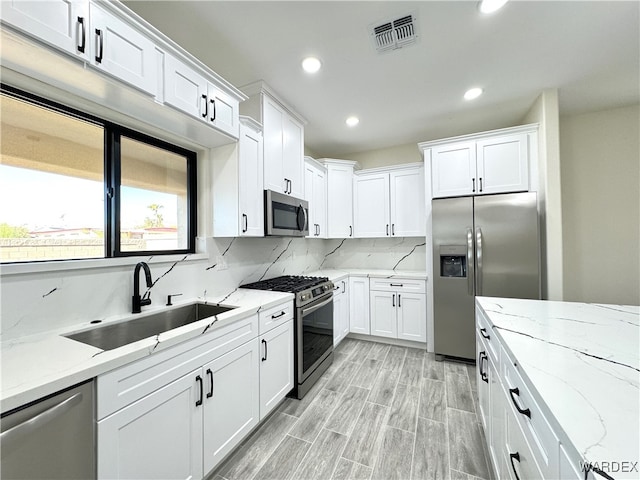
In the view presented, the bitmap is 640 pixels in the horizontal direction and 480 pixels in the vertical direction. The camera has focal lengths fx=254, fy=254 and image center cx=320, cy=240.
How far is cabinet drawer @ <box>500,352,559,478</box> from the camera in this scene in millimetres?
684

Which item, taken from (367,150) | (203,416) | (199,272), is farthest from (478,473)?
(367,150)

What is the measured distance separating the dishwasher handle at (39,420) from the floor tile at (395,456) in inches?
61.4

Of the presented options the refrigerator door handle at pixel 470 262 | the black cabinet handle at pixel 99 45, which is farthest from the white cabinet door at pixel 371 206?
the black cabinet handle at pixel 99 45

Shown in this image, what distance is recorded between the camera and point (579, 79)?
238 cm

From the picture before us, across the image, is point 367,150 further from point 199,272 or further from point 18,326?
point 18,326

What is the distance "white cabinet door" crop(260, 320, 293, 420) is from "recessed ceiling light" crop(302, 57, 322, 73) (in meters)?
2.15

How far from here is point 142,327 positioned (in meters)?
1.63

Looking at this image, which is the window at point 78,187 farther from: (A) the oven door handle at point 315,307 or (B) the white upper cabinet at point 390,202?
(B) the white upper cabinet at point 390,202

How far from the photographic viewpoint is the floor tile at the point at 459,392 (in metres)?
2.14

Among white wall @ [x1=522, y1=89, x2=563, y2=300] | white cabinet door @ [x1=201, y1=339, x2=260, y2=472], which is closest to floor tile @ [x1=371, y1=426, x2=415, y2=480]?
white cabinet door @ [x1=201, y1=339, x2=260, y2=472]

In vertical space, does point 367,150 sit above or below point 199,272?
above

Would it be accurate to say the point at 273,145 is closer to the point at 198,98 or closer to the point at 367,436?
the point at 198,98

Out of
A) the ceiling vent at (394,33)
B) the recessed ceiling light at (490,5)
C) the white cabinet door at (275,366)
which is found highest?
the ceiling vent at (394,33)

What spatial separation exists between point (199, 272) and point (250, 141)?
1.19 m
